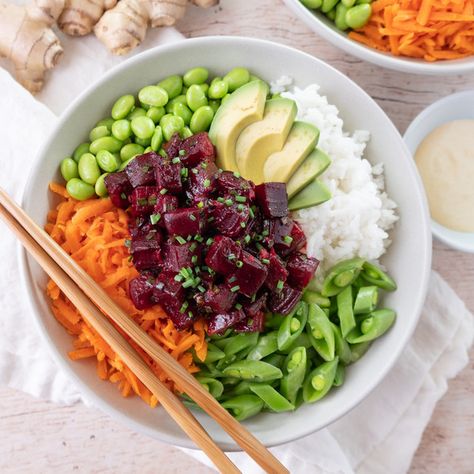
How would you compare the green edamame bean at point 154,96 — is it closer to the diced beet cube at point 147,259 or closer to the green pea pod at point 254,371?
the diced beet cube at point 147,259

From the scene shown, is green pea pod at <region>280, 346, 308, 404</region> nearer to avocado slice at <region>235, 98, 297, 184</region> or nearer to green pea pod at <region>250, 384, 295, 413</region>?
green pea pod at <region>250, 384, 295, 413</region>

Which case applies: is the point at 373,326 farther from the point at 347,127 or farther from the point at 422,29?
the point at 422,29

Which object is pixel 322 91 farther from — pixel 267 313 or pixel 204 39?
pixel 267 313

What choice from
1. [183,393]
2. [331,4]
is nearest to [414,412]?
[183,393]

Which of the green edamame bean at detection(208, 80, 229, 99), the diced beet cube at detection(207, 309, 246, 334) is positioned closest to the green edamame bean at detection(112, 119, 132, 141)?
the green edamame bean at detection(208, 80, 229, 99)

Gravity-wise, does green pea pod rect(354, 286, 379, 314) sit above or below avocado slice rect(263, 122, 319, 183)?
below

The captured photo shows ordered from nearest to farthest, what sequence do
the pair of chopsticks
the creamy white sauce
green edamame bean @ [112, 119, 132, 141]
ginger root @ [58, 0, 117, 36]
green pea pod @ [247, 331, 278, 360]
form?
1. the pair of chopsticks
2. green pea pod @ [247, 331, 278, 360]
3. green edamame bean @ [112, 119, 132, 141]
4. ginger root @ [58, 0, 117, 36]
5. the creamy white sauce
